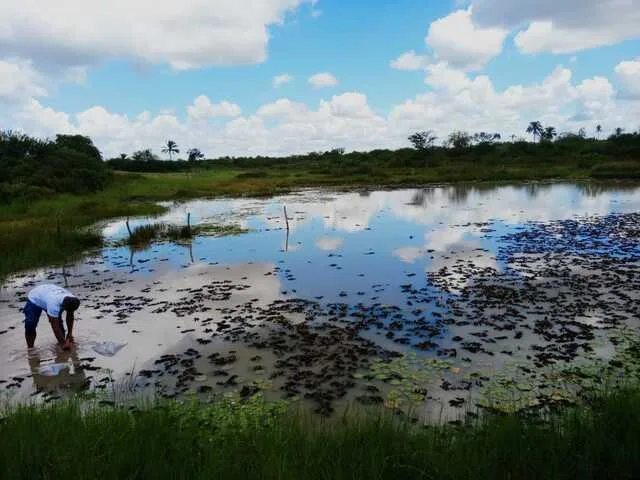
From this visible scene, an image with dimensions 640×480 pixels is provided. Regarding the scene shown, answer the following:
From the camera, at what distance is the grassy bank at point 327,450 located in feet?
13.6

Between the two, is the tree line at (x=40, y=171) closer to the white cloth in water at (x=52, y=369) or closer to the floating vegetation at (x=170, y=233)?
the floating vegetation at (x=170, y=233)

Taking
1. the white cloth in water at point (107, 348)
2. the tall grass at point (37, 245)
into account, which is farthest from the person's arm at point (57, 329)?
the tall grass at point (37, 245)

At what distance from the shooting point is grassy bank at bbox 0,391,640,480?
4141 millimetres

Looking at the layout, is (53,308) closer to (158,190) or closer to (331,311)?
(331,311)

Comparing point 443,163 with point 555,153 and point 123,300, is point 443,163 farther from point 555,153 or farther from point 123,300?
point 123,300

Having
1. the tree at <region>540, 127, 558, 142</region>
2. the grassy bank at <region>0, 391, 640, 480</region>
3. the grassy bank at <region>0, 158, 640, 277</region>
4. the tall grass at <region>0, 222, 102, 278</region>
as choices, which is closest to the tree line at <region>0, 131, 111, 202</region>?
the grassy bank at <region>0, 158, 640, 277</region>

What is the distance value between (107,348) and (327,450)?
7336 mm

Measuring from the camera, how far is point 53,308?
928 cm

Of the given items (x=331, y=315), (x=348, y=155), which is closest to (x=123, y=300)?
(x=331, y=315)

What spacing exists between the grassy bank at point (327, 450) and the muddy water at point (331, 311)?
2376 millimetres

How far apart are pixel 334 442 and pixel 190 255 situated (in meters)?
17.9

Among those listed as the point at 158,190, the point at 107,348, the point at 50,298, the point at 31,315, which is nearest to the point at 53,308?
the point at 50,298

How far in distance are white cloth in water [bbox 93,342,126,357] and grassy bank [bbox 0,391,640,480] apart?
4708mm

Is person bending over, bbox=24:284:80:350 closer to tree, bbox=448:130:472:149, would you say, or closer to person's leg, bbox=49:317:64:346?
person's leg, bbox=49:317:64:346
